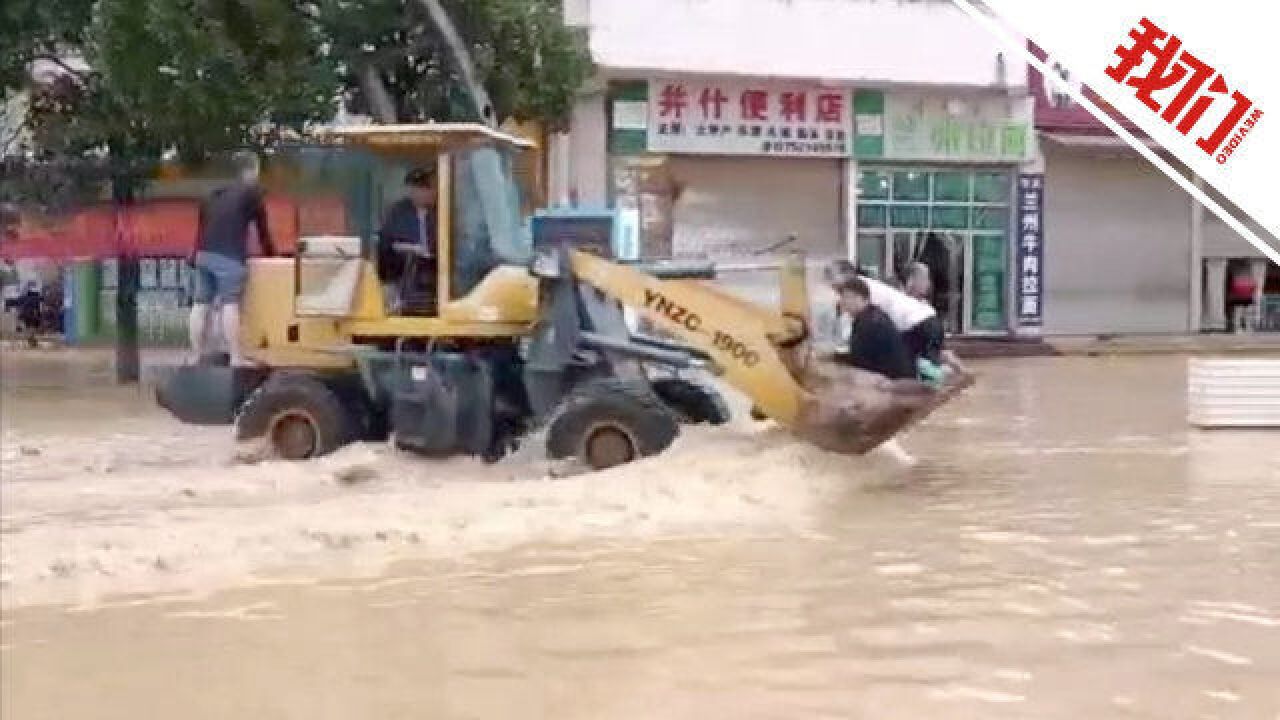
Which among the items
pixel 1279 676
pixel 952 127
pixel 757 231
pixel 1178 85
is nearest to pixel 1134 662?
pixel 1279 676

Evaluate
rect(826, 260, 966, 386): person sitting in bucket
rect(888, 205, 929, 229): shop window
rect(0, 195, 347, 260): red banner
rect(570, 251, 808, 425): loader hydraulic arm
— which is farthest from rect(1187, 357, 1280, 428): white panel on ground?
rect(888, 205, 929, 229): shop window

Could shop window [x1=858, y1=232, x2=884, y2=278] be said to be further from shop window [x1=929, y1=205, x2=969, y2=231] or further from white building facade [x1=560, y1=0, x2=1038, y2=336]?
shop window [x1=929, y1=205, x2=969, y2=231]

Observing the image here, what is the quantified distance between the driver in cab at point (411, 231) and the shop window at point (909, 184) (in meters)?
16.2

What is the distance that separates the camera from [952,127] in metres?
24.5

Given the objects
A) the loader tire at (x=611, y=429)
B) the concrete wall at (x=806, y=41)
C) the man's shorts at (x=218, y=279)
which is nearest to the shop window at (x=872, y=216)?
the concrete wall at (x=806, y=41)

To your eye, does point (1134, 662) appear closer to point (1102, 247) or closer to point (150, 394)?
point (150, 394)

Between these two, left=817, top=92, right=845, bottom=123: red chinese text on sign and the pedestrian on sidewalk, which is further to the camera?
the pedestrian on sidewalk

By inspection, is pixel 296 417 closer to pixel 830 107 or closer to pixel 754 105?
pixel 754 105

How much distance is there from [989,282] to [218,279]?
17346 mm

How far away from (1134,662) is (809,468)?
3.33m

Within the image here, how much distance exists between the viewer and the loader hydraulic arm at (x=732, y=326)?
8.76 metres

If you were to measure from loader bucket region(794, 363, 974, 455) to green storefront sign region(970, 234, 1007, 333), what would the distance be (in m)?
16.5

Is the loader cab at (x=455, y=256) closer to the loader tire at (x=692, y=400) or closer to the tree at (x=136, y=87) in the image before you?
the loader tire at (x=692, y=400)

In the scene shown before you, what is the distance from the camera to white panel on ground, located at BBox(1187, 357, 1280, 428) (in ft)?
41.3
